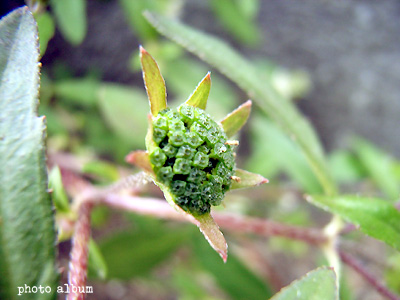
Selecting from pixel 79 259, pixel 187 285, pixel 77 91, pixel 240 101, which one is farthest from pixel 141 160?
pixel 240 101

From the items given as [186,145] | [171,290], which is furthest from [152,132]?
[171,290]

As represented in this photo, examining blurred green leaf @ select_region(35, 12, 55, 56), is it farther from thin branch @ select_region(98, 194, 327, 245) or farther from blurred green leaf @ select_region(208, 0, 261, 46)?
blurred green leaf @ select_region(208, 0, 261, 46)

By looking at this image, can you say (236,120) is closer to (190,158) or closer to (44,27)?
(190,158)

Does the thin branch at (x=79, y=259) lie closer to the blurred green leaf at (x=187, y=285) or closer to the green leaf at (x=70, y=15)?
the green leaf at (x=70, y=15)

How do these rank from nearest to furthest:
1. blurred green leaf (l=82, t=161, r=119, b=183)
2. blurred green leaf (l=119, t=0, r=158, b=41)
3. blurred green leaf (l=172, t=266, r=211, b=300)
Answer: blurred green leaf (l=82, t=161, r=119, b=183)
blurred green leaf (l=119, t=0, r=158, b=41)
blurred green leaf (l=172, t=266, r=211, b=300)

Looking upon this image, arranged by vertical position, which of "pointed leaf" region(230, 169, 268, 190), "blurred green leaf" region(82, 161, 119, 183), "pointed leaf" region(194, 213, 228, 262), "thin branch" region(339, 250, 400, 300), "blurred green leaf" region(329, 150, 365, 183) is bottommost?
"blurred green leaf" region(329, 150, 365, 183)

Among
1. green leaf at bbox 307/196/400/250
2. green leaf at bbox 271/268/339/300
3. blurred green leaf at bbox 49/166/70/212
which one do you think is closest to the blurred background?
blurred green leaf at bbox 49/166/70/212

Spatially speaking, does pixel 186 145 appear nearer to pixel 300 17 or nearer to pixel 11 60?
pixel 11 60
